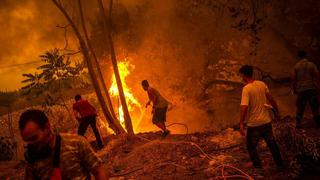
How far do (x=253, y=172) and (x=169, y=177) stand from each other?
63.9 inches

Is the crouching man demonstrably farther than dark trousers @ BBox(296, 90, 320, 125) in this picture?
No

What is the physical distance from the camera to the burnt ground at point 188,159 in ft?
19.3

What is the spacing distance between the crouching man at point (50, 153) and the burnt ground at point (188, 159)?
350 centimetres

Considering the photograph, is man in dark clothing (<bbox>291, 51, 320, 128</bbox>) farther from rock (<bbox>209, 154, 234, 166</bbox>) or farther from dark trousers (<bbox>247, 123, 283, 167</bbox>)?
dark trousers (<bbox>247, 123, 283, 167</bbox>)

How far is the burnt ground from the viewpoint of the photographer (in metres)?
5.88

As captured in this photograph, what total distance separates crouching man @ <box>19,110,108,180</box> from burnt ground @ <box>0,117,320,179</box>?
3.50 m

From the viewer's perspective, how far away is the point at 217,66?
16.1 metres

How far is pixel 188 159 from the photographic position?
286 inches

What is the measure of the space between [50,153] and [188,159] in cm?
498

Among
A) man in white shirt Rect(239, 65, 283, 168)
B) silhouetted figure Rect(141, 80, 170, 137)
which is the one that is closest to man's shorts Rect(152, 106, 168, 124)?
silhouetted figure Rect(141, 80, 170, 137)

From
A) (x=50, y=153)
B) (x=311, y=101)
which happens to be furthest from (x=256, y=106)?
(x=50, y=153)

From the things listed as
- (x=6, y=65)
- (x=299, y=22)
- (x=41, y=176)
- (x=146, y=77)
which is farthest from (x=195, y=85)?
(x=41, y=176)

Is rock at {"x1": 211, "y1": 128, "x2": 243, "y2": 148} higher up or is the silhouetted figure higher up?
the silhouetted figure

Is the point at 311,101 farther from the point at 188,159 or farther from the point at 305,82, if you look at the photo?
the point at 188,159
